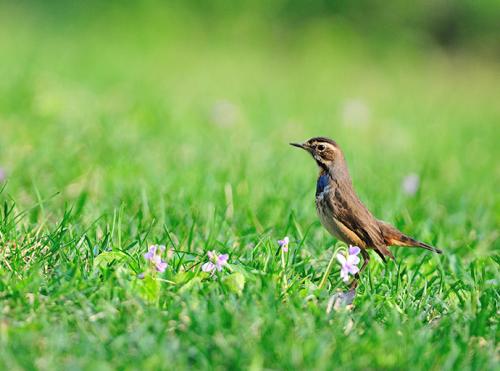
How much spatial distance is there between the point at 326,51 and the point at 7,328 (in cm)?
1241

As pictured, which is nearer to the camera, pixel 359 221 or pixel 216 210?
pixel 359 221

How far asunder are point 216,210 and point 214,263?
1.29m

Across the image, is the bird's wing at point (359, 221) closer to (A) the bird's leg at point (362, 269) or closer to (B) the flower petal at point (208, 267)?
(A) the bird's leg at point (362, 269)

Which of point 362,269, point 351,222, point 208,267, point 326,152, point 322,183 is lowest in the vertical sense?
point 362,269

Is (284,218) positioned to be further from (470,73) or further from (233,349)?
(470,73)

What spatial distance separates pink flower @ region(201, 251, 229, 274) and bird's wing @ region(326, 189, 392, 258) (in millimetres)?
900

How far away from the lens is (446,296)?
4.68 meters

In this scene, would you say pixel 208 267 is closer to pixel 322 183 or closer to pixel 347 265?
pixel 347 265

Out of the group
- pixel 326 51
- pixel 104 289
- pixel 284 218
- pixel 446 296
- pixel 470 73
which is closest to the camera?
pixel 104 289

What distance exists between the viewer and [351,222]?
5012 millimetres

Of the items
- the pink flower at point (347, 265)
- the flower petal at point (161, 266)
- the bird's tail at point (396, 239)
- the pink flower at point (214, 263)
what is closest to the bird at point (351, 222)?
the bird's tail at point (396, 239)

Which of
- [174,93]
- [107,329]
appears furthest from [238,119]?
[107,329]

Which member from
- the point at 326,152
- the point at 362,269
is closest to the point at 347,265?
the point at 362,269

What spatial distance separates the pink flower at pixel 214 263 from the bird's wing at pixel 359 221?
900 millimetres
